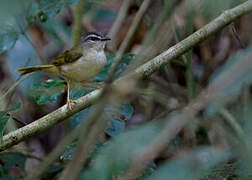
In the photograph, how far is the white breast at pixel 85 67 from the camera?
3.63 metres

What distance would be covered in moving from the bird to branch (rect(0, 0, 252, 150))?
1.03 metres

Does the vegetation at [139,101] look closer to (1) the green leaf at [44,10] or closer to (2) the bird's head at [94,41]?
(1) the green leaf at [44,10]

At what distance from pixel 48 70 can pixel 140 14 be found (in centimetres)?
113

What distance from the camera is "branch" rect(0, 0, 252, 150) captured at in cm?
254

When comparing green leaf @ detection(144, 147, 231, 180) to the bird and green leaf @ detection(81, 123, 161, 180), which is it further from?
the bird

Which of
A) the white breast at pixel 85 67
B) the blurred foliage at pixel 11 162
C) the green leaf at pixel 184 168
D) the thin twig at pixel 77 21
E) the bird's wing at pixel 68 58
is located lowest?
the green leaf at pixel 184 168

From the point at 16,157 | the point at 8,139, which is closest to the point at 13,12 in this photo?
the point at 8,139

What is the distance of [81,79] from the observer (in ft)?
12.3

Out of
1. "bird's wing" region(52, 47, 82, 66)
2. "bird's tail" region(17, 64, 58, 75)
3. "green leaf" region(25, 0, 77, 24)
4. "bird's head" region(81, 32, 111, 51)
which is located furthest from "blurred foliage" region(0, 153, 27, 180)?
"bird's head" region(81, 32, 111, 51)

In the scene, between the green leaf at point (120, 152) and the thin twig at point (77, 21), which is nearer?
the green leaf at point (120, 152)

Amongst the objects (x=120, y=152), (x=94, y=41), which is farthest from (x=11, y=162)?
(x=120, y=152)

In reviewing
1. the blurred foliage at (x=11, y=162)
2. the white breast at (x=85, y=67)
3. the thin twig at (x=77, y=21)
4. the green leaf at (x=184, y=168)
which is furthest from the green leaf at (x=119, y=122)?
the thin twig at (x=77, y=21)

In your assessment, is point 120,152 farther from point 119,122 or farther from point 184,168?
point 119,122

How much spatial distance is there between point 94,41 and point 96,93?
1614mm
